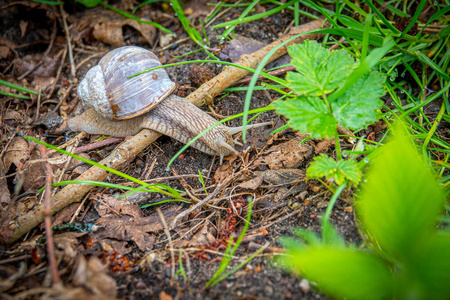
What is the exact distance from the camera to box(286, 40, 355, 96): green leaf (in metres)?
2.29

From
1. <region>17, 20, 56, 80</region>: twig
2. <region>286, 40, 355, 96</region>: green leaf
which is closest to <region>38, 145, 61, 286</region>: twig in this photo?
<region>17, 20, 56, 80</region>: twig

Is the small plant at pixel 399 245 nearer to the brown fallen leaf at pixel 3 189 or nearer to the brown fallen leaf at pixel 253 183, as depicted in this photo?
the brown fallen leaf at pixel 253 183

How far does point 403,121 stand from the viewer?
296 cm

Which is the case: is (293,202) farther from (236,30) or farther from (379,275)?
(236,30)

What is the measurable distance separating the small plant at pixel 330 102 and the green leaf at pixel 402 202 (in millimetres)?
492

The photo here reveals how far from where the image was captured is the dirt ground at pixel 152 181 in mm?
2178

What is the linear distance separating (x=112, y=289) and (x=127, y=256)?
0.52 m

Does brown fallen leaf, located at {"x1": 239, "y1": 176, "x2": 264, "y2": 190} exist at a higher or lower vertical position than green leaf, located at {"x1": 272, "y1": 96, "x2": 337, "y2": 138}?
lower

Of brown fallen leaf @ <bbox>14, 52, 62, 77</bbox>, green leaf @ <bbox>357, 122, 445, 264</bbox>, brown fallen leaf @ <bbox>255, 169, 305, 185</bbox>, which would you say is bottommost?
brown fallen leaf @ <bbox>255, 169, 305, 185</bbox>

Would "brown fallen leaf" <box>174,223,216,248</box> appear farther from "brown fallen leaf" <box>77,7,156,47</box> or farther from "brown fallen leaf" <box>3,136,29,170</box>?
"brown fallen leaf" <box>77,7,156,47</box>

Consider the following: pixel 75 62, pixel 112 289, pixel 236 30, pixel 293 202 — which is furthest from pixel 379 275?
pixel 75 62

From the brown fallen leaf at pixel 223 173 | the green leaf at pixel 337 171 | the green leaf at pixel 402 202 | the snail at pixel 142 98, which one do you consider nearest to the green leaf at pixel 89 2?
the snail at pixel 142 98

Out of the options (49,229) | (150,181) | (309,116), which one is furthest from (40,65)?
(309,116)

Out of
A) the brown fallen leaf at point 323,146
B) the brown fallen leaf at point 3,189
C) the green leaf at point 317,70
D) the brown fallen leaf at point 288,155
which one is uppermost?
the green leaf at point 317,70
